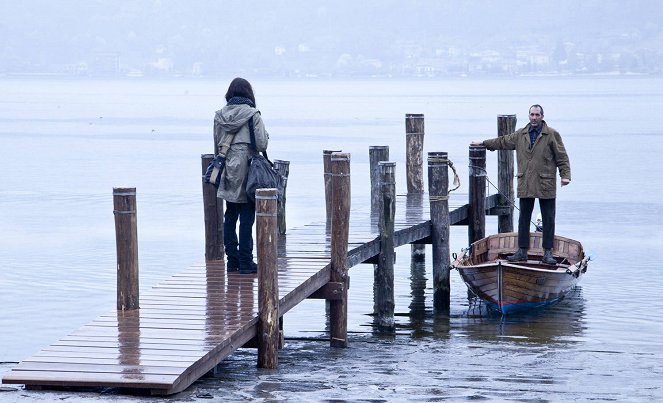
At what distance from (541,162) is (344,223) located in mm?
3217

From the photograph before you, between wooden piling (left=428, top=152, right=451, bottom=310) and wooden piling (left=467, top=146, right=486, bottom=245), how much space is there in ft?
3.74

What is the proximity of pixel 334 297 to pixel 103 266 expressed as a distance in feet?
30.6

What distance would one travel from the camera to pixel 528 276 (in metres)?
15.6

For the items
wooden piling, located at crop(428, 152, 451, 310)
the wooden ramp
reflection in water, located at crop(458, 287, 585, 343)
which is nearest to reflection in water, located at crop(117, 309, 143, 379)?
the wooden ramp

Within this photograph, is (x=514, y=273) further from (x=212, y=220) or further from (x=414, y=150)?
(x=414, y=150)

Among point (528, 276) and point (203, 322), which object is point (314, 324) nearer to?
point (528, 276)

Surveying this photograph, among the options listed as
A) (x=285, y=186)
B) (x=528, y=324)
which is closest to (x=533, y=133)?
(x=528, y=324)

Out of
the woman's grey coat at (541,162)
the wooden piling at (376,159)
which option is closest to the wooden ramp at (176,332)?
the woman's grey coat at (541,162)

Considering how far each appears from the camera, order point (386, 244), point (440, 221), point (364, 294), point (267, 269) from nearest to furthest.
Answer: point (267, 269) → point (386, 244) → point (440, 221) → point (364, 294)

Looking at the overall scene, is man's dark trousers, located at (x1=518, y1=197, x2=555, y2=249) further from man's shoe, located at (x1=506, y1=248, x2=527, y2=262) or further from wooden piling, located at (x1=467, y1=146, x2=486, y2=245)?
wooden piling, located at (x1=467, y1=146, x2=486, y2=245)

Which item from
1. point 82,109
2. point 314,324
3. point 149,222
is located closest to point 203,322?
point 314,324

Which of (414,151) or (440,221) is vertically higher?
(414,151)

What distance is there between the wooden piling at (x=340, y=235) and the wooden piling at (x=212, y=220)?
1.36 m

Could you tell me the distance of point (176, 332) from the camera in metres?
10.8
